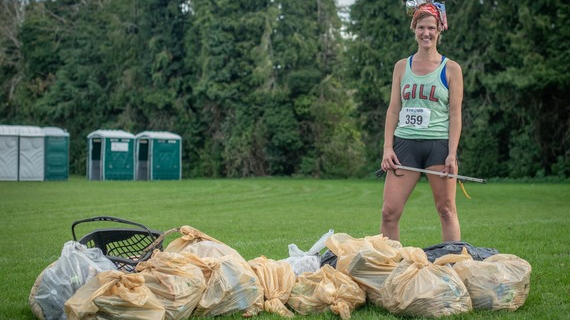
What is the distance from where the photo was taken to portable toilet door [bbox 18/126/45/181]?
33.7 metres

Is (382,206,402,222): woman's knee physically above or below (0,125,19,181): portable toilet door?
above

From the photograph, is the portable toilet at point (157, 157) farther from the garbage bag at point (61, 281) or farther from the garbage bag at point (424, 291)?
the garbage bag at point (424, 291)

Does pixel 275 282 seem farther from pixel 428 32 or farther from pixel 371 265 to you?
pixel 428 32

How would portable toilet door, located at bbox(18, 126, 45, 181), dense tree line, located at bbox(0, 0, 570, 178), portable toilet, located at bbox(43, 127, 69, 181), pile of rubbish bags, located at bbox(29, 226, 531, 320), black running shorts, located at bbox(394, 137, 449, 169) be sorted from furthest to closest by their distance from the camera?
portable toilet, located at bbox(43, 127, 69, 181), portable toilet door, located at bbox(18, 126, 45, 181), dense tree line, located at bbox(0, 0, 570, 178), black running shorts, located at bbox(394, 137, 449, 169), pile of rubbish bags, located at bbox(29, 226, 531, 320)

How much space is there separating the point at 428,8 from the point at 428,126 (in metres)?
0.97

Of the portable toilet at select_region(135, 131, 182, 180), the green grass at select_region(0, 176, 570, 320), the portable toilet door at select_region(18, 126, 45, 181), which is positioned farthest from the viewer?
the portable toilet at select_region(135, 131, 182, 180)

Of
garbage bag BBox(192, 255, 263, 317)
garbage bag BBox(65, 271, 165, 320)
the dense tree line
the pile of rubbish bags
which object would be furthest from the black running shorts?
the dense tree line

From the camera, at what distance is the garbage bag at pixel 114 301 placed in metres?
5.01

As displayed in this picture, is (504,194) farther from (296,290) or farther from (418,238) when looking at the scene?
(296,290)

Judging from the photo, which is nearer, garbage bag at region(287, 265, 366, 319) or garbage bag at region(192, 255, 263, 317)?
garbage bag at region(192, 255, 263, 317)

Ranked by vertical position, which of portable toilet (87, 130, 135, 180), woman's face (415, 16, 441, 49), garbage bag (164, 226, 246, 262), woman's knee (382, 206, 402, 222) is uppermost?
woman's face (415, 16, 441, 49)

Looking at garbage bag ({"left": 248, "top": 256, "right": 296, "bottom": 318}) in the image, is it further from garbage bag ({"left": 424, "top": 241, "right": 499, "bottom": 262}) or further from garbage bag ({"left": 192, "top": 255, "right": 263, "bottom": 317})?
garbage bag ({"left": 424, "top": 241, "right": 499, "bottom": 262})

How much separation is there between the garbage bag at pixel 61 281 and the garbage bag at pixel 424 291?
200 centimetres

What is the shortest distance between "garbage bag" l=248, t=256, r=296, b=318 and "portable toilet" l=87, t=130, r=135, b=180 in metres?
32.8
